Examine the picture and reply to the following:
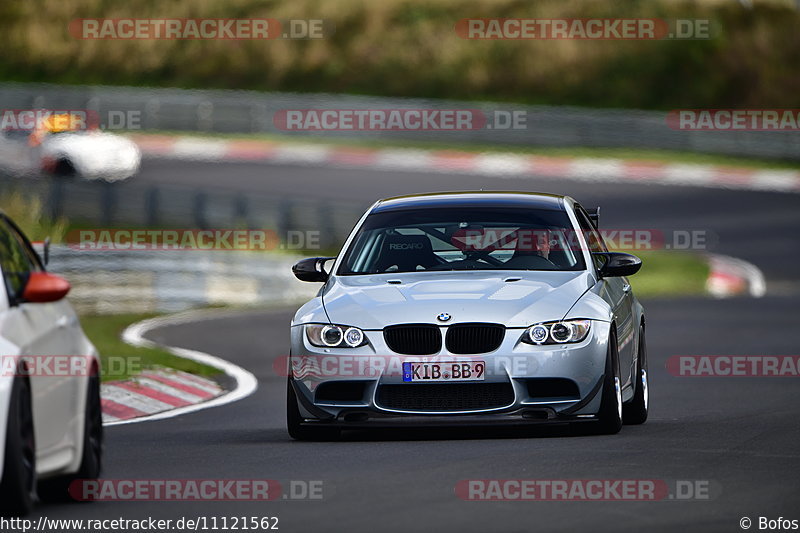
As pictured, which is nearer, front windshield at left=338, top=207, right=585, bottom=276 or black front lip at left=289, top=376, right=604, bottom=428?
black front lip at left=289, top=376, right=604, bottom=428

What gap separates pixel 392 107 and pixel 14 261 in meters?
38.1

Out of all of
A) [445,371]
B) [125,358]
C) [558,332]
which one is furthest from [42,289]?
[125,358]

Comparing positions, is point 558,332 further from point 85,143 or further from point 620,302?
point 85,143

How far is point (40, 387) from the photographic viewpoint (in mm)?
8148

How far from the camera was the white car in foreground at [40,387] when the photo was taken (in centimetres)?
769

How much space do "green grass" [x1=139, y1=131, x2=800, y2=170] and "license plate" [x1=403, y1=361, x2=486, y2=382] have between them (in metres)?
33.3

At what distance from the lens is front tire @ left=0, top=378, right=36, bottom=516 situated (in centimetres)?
760

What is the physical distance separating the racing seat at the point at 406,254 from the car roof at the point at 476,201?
13.2 inches

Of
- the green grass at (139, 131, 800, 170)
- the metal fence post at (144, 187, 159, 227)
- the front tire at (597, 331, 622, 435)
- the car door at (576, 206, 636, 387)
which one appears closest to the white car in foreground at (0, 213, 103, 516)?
the front tire at (597, 331, 622, 435)

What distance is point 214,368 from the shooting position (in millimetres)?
17609

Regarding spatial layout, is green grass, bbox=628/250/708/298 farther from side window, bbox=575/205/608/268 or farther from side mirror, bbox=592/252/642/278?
side mirror, bbox=592/252/642/278

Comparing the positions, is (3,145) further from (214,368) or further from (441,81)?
(214,368)

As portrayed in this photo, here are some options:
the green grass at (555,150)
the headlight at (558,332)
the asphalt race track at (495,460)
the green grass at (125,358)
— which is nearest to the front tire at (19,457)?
the asphalt race track at (495,460)

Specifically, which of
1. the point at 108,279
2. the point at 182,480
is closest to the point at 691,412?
the point at 182,480
